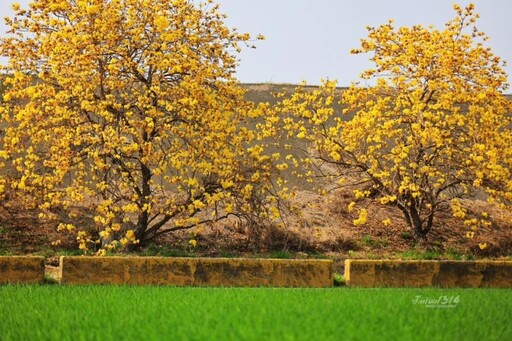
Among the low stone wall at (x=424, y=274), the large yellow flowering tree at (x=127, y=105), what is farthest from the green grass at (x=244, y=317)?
the large yellow flowering tree at (x=127, y=105)

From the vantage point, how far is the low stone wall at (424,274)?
540 inches

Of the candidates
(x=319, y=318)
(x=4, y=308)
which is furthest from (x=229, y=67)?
(x=319, y=318)

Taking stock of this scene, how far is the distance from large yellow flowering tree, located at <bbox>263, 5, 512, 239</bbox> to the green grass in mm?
9228

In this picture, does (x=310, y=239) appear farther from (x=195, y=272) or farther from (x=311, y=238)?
(x=195, y=272)

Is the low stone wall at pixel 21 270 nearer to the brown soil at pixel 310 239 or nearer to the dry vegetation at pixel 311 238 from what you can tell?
the brown soil at pixel 310 239

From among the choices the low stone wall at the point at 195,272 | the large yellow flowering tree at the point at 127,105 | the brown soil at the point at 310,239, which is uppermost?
the large yellow flowering tree at the point at 127,105

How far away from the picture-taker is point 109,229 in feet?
51.9

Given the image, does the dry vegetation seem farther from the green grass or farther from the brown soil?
the green grass

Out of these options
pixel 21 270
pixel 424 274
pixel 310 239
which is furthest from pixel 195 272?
pixel 310 239

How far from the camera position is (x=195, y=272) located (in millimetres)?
13258

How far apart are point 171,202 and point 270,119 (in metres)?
4.41

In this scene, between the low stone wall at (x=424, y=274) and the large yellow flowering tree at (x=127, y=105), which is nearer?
the low stone wall at (x=424, y=274)

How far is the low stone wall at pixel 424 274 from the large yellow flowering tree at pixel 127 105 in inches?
167

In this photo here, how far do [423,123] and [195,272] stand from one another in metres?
9.01
